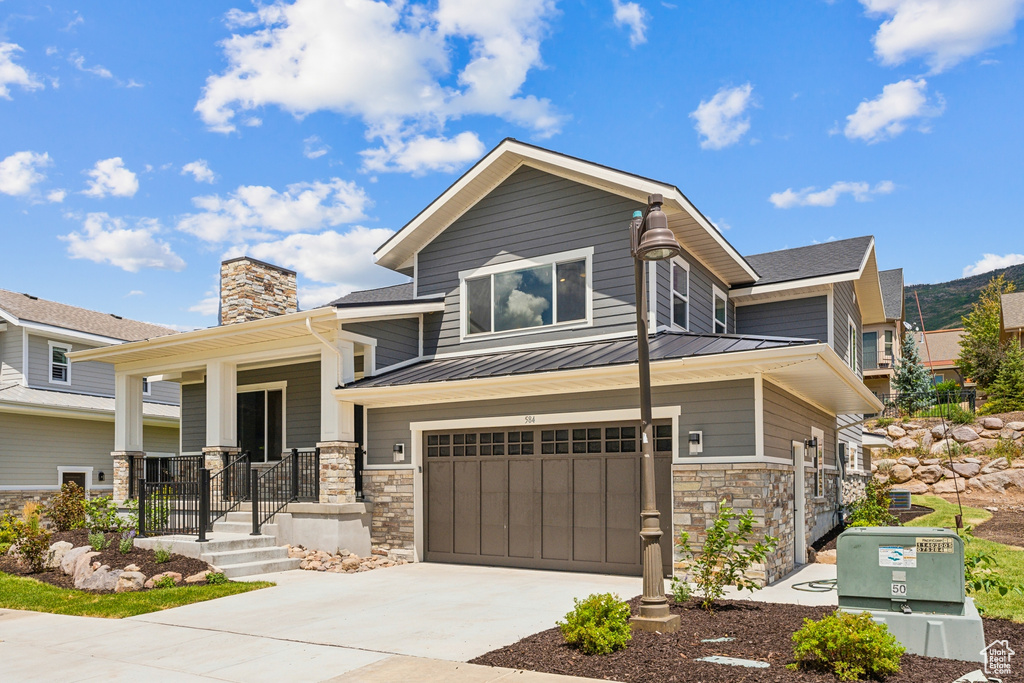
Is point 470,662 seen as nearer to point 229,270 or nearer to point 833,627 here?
point 833,627

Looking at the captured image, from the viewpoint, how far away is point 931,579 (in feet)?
20.1

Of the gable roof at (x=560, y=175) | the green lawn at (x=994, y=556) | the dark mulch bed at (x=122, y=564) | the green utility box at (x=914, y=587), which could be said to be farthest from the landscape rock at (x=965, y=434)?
the dark mulch bed at (x=122, y=564)

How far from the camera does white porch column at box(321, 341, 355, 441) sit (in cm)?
1333

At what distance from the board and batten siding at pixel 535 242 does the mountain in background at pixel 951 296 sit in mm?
87690

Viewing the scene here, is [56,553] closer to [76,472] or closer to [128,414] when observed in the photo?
[128,414]

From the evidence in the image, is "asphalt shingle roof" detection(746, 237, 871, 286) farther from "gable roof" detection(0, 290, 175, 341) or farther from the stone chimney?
"gable roof" detection(0, 290, 175, 341)

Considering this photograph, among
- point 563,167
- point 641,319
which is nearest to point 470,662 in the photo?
point 641,319

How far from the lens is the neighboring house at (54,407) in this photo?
1967cm

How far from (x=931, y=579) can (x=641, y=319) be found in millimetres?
3222

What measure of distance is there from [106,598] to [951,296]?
114066mm

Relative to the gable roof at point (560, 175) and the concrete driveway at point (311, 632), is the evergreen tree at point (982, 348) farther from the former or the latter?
the concrete driveway at point (311, 632)

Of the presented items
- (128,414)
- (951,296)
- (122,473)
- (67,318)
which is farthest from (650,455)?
(951,296)

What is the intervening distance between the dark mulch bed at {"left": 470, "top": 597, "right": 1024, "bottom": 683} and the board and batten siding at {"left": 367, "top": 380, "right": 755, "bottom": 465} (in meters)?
2.90

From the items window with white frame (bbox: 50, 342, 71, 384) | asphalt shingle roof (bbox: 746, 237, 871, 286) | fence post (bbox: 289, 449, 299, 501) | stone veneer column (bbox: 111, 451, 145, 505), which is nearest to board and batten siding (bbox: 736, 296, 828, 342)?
asphalt shingle roof (bbox: 746, 237, 871, 286)
